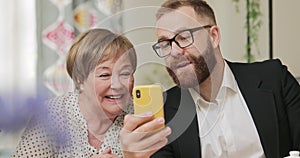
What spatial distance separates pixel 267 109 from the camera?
42.4 inches

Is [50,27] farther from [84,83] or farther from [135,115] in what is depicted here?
[135,115]

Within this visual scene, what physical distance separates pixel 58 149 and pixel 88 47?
0.74 ft

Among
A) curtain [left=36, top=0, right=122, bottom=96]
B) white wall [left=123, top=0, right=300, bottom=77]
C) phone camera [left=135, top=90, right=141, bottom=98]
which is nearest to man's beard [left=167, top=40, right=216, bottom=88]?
phone camera [left=135, top=90, right=141, bottom=98]

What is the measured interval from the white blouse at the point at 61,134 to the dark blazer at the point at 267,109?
0.14 m

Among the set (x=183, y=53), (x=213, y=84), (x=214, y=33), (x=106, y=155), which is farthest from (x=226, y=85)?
(x=106, y=155)

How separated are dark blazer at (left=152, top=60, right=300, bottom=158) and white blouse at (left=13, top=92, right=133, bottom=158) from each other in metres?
0.14

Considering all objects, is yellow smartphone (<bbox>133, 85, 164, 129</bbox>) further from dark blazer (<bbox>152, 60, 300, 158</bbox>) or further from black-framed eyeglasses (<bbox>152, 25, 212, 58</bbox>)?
dark blazer (<bbox>152, 60, 300, 158</bbox>)

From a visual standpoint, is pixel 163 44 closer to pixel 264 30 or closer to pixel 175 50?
pixel 175 50

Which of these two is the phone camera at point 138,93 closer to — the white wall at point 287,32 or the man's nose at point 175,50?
the man's nose at point 175,50

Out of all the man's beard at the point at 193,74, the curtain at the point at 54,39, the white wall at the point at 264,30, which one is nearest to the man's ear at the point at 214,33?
the man's beard at the point at 193,74

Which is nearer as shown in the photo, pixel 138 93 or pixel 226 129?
pixel 138 93

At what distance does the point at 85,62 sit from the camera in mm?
890

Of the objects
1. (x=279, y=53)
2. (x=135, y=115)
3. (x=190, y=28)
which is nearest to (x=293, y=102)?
(x=190, y=28)

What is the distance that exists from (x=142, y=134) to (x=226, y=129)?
0.36m
